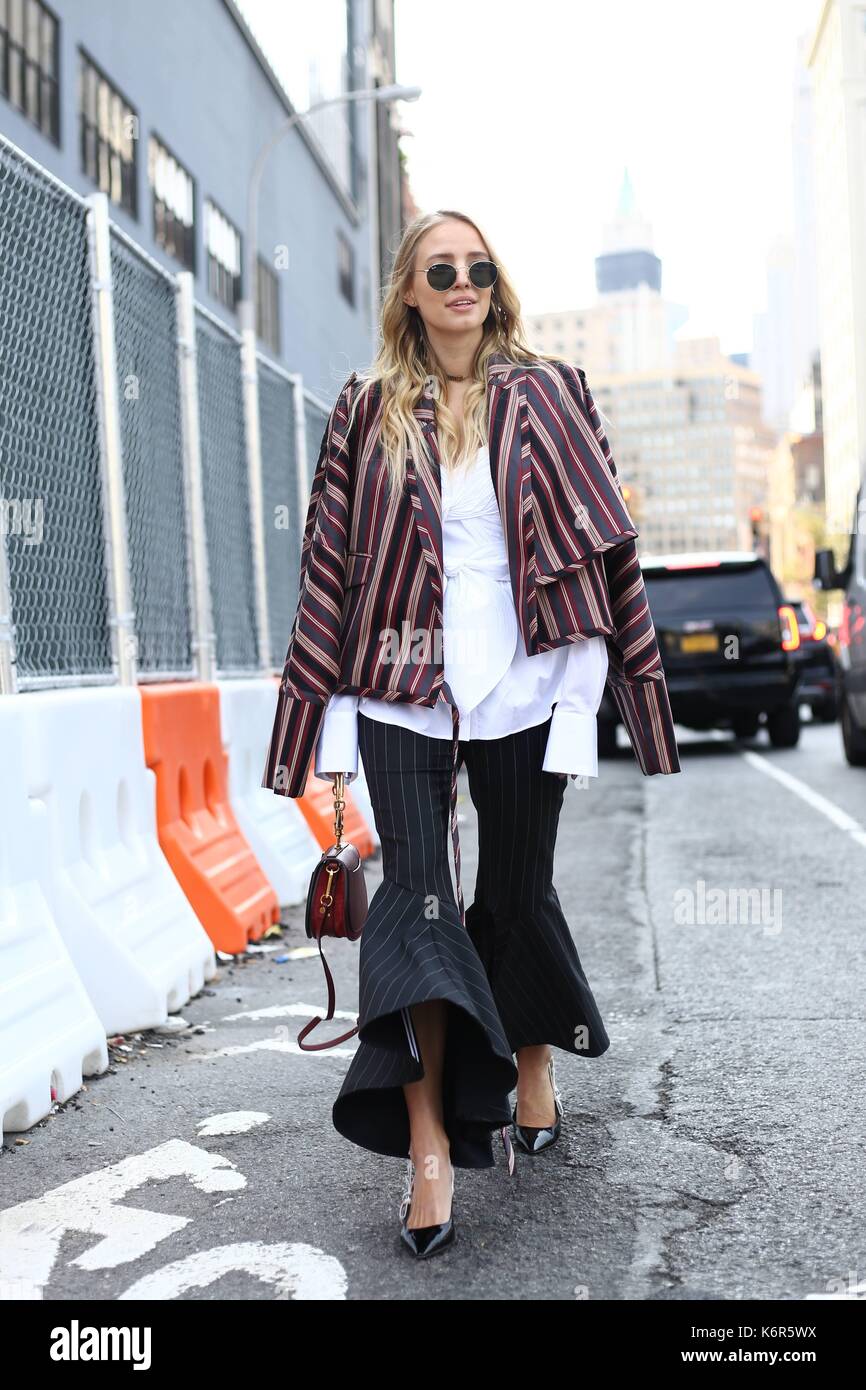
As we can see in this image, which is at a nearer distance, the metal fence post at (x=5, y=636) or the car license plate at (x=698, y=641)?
the metal fence post at (x=5, y=636)

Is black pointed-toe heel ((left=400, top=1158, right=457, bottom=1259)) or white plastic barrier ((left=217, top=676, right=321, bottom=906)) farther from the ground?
white plastic barrier ((left=217, top=676, right=321, bottom=906))

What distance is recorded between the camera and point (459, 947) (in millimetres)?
3057

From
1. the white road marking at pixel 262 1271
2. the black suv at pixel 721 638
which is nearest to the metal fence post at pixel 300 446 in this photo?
the black suv at pixel 721 638

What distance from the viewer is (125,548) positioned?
5.72 metres

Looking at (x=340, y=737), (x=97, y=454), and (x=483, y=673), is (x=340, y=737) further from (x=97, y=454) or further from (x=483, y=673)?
(x=97, y=454)

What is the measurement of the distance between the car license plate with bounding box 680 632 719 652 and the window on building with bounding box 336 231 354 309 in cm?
2588

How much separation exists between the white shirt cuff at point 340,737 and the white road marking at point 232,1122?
3.38 ft

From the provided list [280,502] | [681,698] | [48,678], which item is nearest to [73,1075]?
[48,678]

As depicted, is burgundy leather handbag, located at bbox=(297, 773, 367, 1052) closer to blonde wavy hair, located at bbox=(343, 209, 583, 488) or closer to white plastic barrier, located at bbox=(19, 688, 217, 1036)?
blonde wavy hair, located at bbox=(343, 209, 583, 488)

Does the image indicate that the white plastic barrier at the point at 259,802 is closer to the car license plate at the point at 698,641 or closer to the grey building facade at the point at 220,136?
the grey building facade at the point at 220,136

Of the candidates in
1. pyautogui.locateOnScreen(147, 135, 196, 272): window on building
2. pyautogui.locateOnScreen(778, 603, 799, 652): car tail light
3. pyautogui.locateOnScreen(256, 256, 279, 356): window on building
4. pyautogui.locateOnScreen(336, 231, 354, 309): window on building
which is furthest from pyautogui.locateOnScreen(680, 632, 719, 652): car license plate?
pyautogui.locateOnScreen(336, 231, 354, 309): window on building

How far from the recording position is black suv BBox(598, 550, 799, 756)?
15.6 m

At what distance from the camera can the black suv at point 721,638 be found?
1564 centimetres

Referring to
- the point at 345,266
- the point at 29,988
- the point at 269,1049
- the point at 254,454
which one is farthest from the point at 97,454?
the point at 345,266
